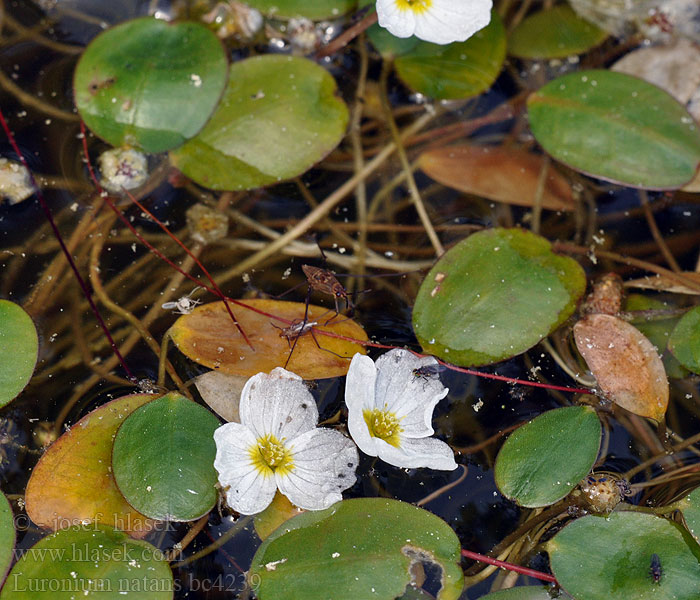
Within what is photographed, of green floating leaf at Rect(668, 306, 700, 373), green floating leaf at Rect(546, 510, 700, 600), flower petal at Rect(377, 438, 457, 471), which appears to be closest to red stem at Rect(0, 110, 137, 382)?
flower petal at Rect(377, 438, 457, 471)

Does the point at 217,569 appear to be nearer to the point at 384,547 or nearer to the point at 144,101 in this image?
the point at 384,547

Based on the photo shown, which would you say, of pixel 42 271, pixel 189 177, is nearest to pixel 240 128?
pixel 189 177

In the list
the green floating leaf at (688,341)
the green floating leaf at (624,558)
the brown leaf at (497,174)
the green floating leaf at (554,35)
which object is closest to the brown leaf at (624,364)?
the green floating leaf at (688,341)

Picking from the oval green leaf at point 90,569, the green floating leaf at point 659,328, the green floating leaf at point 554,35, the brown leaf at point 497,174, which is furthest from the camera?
the green floating leaf at point 554,35

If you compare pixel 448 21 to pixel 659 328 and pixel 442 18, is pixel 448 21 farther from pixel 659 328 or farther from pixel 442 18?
pixel 659 328

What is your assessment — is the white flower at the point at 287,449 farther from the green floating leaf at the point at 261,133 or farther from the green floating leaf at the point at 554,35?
the green floating leaf at the point at 554,35
